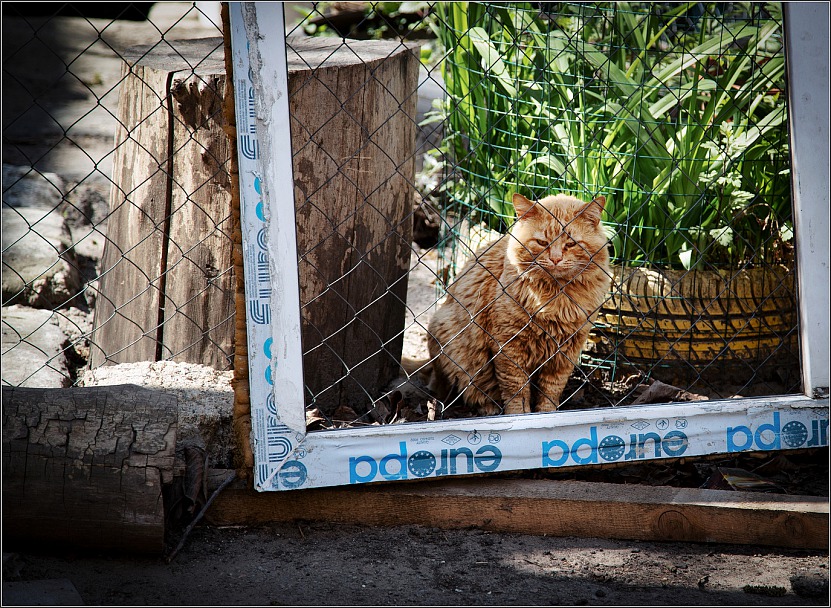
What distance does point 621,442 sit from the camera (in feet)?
6.63

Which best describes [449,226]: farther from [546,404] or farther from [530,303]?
[546,404]

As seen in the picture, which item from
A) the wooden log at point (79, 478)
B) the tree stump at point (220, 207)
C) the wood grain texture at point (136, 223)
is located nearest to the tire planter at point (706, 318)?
the tree stump at point (220, 207)

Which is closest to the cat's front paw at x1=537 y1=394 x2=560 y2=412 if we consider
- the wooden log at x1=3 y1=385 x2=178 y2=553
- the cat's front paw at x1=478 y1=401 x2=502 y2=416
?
the cat's front paw at x1=478 y1=401 x2=502 y2=416

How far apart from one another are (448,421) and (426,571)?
399 millimetres

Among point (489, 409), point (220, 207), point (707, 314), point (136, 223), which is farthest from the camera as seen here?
A: point (707, 314)

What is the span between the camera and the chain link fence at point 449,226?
7.97 feet

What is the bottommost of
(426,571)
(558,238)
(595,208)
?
(426,571)

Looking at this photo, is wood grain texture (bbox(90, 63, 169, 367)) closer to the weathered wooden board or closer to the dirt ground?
the weathered wooden board

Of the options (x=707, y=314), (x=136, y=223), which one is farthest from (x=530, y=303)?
(x=136, y=223)

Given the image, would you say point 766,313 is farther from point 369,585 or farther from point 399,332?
point 369,585

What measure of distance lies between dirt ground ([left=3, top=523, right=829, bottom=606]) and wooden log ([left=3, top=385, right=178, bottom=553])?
0.07m

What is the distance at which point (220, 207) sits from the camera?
238cm

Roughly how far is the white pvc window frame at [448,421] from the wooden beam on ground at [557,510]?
0.28ft

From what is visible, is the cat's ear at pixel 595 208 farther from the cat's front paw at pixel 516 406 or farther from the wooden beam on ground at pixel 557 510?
the wooden beam on ground at pixel 557 510
